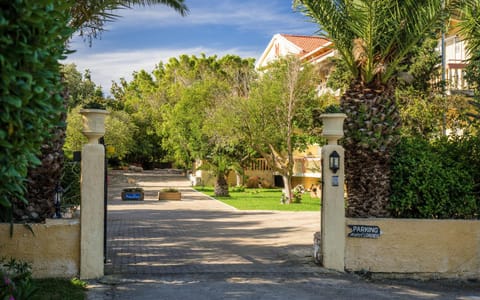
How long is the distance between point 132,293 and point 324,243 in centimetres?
362

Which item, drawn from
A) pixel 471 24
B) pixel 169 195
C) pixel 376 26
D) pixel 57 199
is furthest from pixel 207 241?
pixel 169 195

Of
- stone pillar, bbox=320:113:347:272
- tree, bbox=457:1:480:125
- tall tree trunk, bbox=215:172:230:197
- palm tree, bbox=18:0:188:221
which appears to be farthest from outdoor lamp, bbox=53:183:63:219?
tall tree trunk, bbox=215:172:230:197

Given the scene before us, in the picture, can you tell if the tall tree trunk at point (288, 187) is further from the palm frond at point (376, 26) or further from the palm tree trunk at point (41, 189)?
the palm tree trunk at point (41, 189)

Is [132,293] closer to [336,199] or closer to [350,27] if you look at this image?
[336,199]

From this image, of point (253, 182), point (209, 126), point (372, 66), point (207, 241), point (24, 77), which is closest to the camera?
point (24, 77)

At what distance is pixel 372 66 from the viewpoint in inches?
398

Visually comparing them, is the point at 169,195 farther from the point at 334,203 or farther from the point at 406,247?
the point at 406,247

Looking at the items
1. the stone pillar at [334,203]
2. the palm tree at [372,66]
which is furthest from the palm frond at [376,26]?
the stone pillar at [334,203]

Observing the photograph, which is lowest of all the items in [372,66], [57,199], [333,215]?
[333,215]

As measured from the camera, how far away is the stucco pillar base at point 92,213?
8.78m

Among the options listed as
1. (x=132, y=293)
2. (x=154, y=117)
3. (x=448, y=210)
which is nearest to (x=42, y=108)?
(x=132, y=293)

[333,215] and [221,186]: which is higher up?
[333,215]

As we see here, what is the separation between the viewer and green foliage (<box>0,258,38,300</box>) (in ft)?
19.2

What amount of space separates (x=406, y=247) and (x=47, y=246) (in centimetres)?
625
